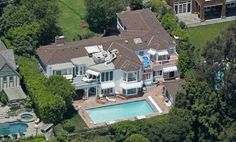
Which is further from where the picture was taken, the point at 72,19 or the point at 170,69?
the point at 72,19

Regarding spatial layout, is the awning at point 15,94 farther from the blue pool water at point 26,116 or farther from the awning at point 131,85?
the awning at point 131,85

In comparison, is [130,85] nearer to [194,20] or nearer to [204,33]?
[204,33]

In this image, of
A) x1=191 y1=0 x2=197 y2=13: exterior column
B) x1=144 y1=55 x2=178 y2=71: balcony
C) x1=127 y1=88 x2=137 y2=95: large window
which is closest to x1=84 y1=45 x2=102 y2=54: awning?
x1=127 y1=88 x2=137 y2=95: large window

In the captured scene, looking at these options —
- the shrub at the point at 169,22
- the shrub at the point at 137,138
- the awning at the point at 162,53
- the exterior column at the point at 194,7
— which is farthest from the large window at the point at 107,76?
the exterior column at the point at 194,7

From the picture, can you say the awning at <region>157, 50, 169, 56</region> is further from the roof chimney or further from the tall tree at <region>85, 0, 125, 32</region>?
the roof chimney

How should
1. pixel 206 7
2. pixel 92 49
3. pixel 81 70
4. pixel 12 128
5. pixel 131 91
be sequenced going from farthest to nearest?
pixel 206 7 < pixel 92 49 < pixel 131 91 < pixel 81 70 < pixel 12 128

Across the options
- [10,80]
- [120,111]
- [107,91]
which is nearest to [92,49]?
[107,91]
